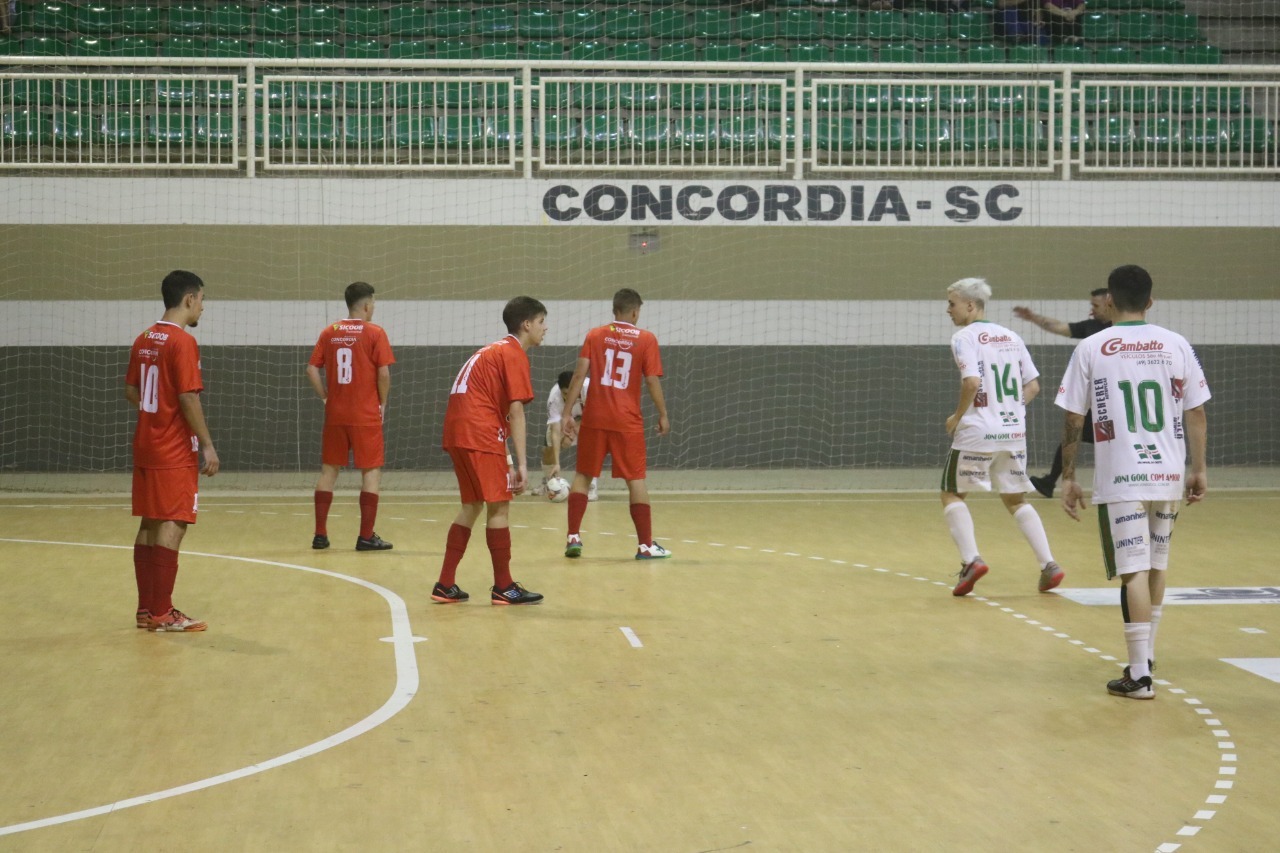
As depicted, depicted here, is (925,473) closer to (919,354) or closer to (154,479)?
(919,354)

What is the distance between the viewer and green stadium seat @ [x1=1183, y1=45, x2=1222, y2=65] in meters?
18.0

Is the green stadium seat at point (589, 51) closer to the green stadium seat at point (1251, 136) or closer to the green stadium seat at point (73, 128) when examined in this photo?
the green stadium seat at point (73, 128)

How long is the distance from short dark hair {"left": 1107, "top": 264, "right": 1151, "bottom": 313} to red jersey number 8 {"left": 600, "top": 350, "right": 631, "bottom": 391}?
454 cm

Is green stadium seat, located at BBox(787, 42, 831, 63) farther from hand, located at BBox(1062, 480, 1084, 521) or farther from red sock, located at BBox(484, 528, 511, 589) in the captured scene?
hand, located at BBox(1062, 480, 1084, 521)

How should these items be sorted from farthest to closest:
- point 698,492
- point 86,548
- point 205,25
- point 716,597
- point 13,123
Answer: point 205,25 < point 13,123 < point 698,492 < point 86,548 < point 716,597

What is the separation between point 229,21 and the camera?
58.1 ft

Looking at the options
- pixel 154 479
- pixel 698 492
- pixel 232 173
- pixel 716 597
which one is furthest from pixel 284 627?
pixel 232 173

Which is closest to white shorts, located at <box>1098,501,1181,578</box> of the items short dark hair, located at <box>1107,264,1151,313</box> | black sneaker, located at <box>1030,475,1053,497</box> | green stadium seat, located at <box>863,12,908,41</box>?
short dark hair, located at <box>1107,264,1151,313</box>

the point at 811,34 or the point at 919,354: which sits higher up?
the point at 811,34

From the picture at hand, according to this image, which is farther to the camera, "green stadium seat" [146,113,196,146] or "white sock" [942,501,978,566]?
"green stadium seat" [146,113,196,146]

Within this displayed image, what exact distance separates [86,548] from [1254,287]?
43.1 feet

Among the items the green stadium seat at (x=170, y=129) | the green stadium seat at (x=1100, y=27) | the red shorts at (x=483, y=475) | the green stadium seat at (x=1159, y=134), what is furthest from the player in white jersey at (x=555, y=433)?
the green stadium seat at (x=1100, y=27)

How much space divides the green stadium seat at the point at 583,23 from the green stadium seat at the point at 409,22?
172 centimetres

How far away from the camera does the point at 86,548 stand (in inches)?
412
